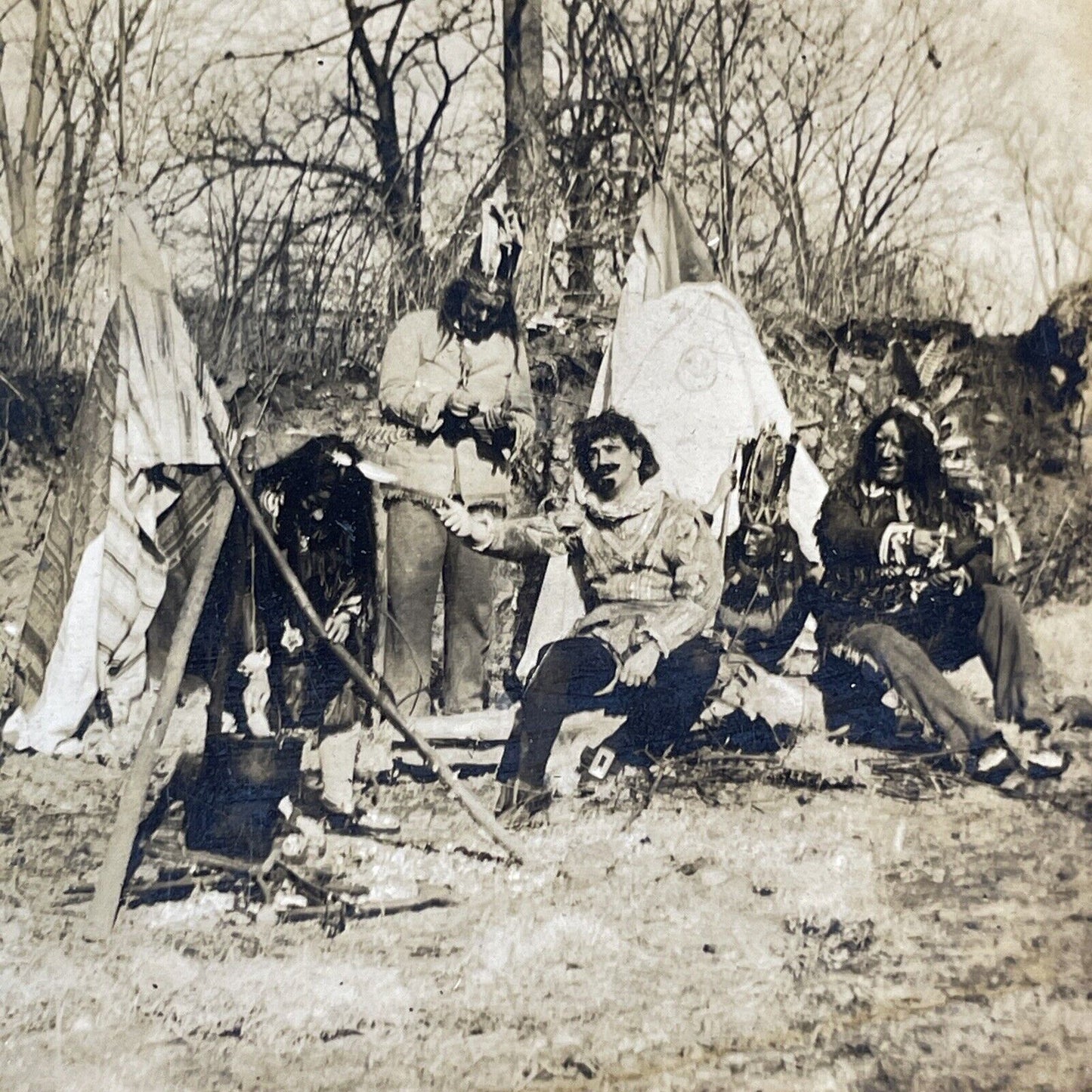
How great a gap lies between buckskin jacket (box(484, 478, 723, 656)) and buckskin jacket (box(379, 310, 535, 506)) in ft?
0.68

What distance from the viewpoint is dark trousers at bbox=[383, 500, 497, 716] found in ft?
13.1

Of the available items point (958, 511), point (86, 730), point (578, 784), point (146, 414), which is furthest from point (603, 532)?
point (86, 730)

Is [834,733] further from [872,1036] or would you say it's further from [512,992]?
[512,992]

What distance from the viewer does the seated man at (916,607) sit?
416 cm

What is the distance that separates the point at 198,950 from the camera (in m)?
3.74

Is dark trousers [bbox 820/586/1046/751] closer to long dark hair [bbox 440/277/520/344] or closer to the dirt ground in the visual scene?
the dirt ground

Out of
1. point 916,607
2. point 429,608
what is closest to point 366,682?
point 429,608

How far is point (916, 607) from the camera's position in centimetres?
420

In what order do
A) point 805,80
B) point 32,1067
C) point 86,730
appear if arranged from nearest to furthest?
1. point 32,1067
2. point 86,730
3. point 805,80

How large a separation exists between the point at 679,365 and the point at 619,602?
87 centimetres

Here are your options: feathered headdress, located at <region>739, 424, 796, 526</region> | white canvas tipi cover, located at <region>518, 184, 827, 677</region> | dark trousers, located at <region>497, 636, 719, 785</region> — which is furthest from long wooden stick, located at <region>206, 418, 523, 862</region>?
feathered headdress, located at <region>739, 424, 796, 526</region>

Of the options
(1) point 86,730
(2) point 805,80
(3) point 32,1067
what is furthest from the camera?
(2) point 805,80

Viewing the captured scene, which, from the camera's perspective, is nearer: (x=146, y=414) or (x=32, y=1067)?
(x=32, y=1067)

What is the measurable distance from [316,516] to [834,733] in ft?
6.45
